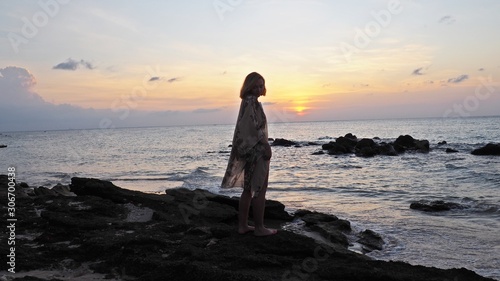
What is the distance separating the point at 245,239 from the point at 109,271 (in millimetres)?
1699

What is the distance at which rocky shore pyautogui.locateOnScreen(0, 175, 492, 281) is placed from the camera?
430cm

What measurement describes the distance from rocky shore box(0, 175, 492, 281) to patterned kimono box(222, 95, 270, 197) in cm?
77

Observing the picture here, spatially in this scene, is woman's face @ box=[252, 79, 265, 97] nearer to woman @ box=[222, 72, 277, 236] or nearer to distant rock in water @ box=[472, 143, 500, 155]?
woman @ box=[222, 72, 277, 236]

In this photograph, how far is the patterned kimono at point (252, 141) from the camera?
5.27 m

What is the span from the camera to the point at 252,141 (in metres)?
5.29

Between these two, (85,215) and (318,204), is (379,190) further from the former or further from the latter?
(85,215)

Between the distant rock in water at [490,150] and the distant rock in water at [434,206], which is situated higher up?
the distant rock in water at [490,150]

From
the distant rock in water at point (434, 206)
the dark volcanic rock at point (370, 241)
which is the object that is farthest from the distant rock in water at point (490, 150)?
the dark volcanic rock at point (370, 241)

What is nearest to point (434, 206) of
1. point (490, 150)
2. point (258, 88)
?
point (258, 88)

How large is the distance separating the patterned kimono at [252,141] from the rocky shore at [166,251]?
77cm

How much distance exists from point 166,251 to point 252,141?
170 centimetres

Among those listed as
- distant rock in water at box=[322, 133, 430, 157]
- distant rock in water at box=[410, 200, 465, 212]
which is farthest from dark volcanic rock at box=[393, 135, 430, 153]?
distant rock in water at box=[410, 200, 465, 212]

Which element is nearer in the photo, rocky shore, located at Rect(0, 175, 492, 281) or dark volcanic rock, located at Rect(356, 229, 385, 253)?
rocky shore, located at Rect(0, 175, 492, 281)

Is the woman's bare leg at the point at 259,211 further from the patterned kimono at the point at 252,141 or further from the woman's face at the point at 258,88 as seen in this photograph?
the woman's face at the point at 258,88
